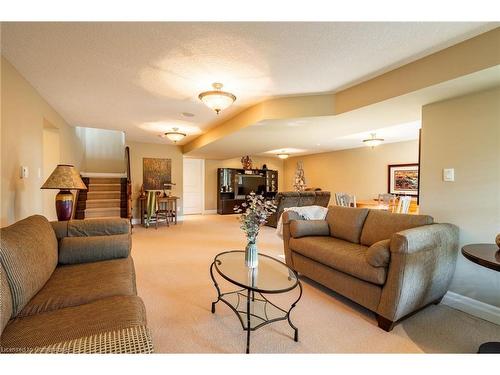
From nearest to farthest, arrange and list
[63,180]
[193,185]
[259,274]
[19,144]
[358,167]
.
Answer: [259,274], [19,144], [63,180], [358,167], [193,185]

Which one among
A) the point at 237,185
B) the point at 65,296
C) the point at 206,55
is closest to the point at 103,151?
the point at 237,185

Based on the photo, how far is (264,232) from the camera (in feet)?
18.6

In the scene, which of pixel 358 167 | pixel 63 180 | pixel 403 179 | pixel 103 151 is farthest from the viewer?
pixel 103 151

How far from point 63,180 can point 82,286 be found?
1.63 metres

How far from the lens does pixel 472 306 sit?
2209 mm

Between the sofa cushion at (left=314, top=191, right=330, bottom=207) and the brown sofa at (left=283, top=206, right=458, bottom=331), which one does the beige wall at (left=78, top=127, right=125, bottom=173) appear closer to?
the sofa cushion at (left=314, top=191, right=330, bottom=207)

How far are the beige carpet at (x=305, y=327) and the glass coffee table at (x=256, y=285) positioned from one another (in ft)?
0.31

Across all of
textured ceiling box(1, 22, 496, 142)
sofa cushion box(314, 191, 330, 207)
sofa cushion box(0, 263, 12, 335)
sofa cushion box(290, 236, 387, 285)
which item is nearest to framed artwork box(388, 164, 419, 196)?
sofa cushion box(314, 191, 330, 207)

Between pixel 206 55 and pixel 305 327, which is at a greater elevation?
pixel 206 55

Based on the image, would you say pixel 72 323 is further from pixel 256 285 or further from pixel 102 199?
pixel 102 199

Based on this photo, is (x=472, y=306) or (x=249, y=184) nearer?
(x=472, y=306)

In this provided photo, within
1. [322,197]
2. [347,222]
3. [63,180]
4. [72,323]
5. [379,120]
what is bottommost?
[72,323]

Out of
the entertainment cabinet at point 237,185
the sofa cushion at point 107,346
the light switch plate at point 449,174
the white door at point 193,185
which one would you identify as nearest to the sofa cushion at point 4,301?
the sofa cushion at point 107,346

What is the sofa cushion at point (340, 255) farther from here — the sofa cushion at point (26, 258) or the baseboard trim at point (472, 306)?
the sofa cushion at point (26, 258)
